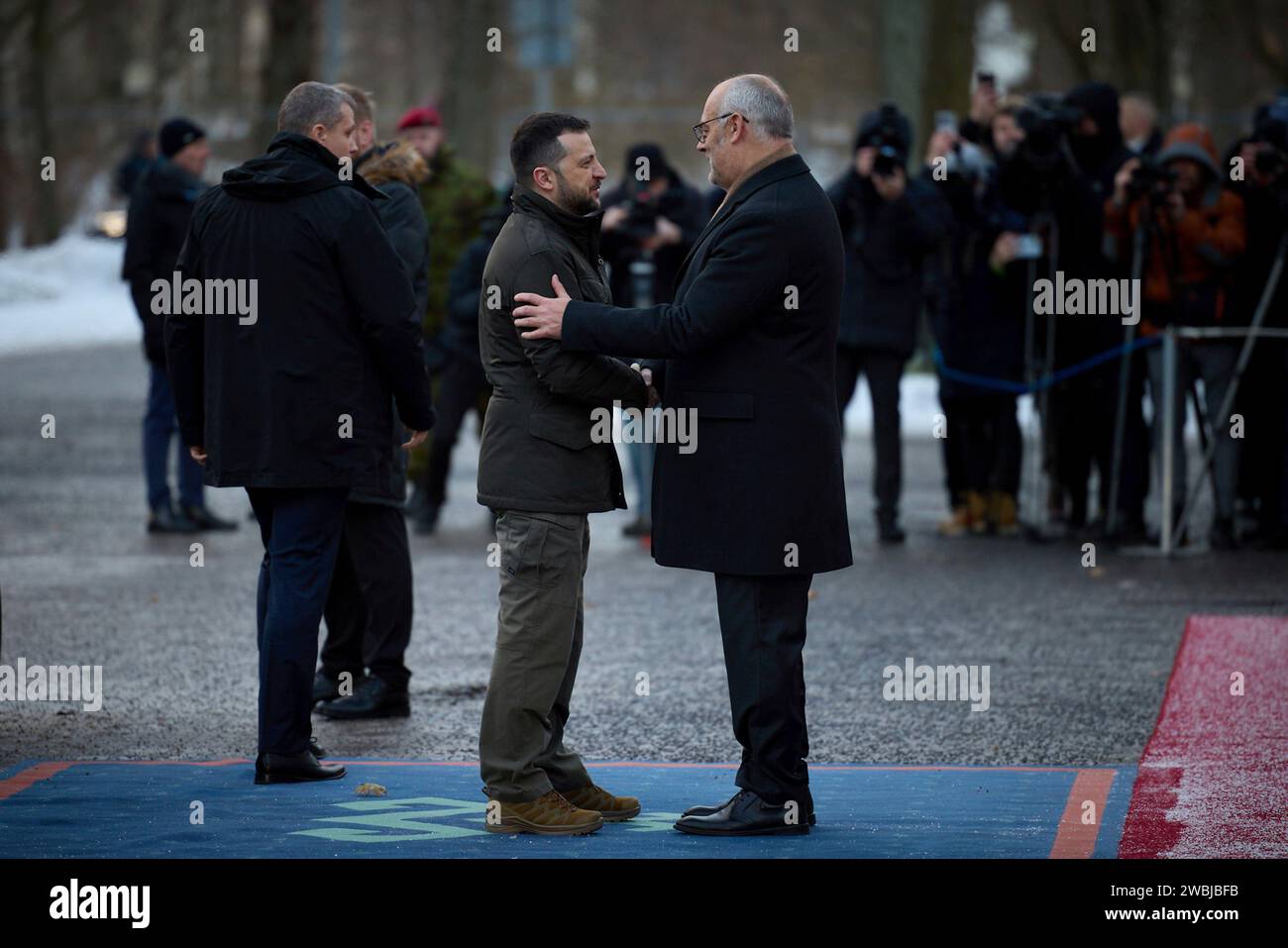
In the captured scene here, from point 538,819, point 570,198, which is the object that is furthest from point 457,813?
point 570,198

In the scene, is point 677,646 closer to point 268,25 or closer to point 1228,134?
point 268,25

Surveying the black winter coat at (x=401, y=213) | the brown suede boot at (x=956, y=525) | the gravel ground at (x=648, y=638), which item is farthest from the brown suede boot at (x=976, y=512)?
the black winter coat at (x=401, y=213)

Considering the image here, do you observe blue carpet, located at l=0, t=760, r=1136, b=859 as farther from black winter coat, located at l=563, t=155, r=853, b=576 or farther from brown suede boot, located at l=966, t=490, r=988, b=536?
brown suede boot, located at l=966, t=490, r=988, b=536

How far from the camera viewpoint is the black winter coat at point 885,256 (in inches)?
468

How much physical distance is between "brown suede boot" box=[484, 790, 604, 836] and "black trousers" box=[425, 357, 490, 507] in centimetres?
657

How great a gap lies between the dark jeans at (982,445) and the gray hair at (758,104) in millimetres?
6829

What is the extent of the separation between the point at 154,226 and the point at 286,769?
20.3ft

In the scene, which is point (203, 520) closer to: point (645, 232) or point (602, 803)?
point (645, 232)

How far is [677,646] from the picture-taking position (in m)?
8.95

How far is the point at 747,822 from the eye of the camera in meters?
5.60

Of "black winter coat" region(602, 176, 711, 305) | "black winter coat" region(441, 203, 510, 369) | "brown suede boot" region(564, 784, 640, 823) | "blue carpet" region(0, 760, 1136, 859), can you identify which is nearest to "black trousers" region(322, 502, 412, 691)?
"blue carpet" region(0, 760, 1136, 859)

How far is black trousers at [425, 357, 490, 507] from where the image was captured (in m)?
12.2

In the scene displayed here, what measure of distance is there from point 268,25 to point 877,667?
18336 mm
